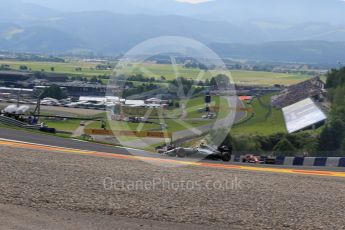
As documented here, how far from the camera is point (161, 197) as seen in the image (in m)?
9.67

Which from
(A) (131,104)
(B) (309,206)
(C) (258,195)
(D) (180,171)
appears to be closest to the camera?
(B) (309,206)

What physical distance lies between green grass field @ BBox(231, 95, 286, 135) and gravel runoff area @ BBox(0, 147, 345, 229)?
49.4 metres

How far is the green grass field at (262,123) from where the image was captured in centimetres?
6684

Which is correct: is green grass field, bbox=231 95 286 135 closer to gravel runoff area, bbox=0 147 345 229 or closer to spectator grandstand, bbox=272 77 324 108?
spectator grandstand, bbox=272 77 324 108

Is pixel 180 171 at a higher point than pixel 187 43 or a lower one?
lower

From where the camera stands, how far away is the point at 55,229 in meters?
7.25

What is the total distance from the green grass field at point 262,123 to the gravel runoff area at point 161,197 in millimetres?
49444

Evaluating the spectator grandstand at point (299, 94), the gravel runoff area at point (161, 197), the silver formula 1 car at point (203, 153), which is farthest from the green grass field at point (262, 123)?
the gravel runoff area at point (161, 197)

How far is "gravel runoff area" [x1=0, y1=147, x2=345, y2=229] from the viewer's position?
812 centimetres

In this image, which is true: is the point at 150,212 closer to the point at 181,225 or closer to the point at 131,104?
the point at 181,225

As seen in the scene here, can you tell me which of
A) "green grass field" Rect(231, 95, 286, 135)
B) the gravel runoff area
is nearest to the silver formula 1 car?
the gravel runoff area

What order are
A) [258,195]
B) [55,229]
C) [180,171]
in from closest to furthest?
1. [55,229]
2. [258,195]
3. [180,171]

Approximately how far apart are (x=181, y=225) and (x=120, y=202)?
1.62 meters

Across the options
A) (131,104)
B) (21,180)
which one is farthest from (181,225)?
(131,104)
